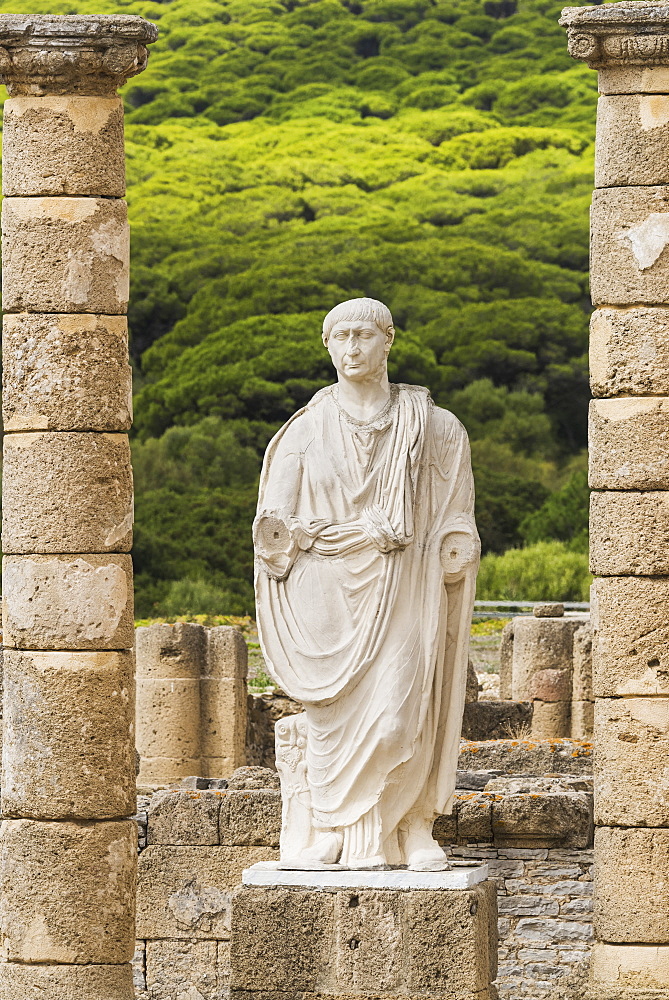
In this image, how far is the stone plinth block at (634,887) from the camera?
9.55m

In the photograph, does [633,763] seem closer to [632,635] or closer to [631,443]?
[632,635]

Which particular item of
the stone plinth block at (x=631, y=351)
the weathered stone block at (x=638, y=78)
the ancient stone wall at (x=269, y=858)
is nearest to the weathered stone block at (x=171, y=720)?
the ancient stone wall at (x=269, y=858)

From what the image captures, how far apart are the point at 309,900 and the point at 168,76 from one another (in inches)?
1723

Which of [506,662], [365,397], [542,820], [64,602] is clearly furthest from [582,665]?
[365,397]

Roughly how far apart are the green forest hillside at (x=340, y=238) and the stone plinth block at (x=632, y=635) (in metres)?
21.1

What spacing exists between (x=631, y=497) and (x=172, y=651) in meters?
7.83

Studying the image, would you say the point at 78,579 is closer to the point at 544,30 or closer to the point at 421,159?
the point at 421,159

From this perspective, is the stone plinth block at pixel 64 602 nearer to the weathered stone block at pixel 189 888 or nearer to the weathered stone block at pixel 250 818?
the weathered stone block at pixel 250 818

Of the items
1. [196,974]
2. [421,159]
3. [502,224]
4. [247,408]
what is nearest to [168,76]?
[421,159]

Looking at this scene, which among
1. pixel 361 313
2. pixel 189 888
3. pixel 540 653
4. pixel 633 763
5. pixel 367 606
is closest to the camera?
pixel 367 606

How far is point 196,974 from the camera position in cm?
1089

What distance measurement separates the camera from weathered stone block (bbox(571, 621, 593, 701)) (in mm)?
17375

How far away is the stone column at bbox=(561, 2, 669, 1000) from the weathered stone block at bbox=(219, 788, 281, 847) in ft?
6.05

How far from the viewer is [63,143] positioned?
32.6 feet
